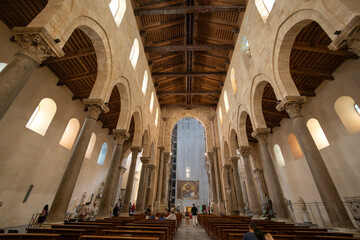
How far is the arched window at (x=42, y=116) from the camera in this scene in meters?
9.01

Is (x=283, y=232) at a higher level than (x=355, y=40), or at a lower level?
lower

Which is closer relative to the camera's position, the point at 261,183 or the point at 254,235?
→ the point at 254,235

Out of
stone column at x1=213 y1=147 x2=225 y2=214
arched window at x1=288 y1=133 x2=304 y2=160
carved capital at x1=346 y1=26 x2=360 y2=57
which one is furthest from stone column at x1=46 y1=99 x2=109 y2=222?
arched window at x1=288 y1=133 x2=304 y2=160

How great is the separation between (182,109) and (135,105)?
10.2 meters

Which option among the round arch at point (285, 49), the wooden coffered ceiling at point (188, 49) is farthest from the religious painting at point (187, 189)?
the round arch at point (285, 49)

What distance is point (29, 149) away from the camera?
8.59 metres

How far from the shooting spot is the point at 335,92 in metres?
9.19

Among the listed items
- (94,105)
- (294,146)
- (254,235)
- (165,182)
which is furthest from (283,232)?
(165,182)

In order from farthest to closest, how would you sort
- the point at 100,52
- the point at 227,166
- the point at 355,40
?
the point at 227,166 → the point at 100,52 → the point at 355,40

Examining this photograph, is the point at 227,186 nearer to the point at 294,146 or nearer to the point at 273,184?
the point at 294,146

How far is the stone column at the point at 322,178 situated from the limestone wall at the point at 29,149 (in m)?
11.6

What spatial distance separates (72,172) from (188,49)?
419 inches

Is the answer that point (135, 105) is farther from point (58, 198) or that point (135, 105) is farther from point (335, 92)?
point (335, 92)

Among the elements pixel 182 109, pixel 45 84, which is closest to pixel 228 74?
pixel 182 109
